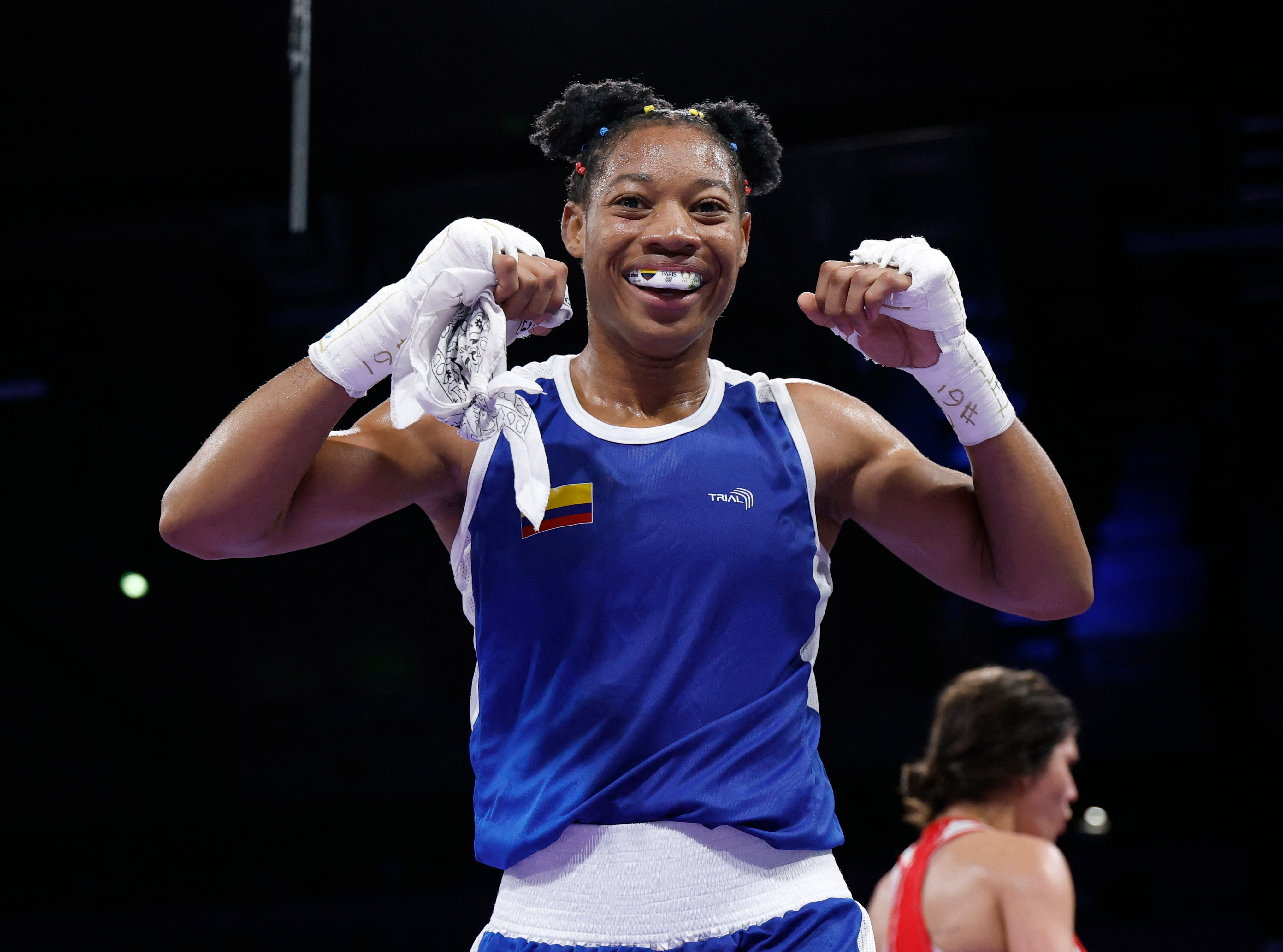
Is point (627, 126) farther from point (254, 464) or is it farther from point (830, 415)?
point (254, 464)

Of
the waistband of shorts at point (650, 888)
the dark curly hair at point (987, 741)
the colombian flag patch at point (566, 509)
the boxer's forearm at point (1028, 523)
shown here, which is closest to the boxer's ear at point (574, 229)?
the colombian flag patch at point (566, 509)

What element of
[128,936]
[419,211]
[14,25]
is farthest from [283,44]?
[128,936]

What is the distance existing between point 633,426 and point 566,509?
160 millimetres

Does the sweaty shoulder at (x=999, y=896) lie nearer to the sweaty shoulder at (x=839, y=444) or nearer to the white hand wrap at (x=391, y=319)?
the sweaty shoulder at (x=839, y=444)

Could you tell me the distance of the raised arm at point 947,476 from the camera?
4.41 ft

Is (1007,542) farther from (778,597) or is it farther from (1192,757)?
(1192,757)

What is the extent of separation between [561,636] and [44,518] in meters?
4.13

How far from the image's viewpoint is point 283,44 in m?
2.88

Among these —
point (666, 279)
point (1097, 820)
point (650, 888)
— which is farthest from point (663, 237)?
point (1097, 820)

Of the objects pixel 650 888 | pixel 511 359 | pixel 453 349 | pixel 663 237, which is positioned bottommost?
pixel 511 359

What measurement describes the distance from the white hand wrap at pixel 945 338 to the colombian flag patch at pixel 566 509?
331 millimetres

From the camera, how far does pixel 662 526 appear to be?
4.34 ft

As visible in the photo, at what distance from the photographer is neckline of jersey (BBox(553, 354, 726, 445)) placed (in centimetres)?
141

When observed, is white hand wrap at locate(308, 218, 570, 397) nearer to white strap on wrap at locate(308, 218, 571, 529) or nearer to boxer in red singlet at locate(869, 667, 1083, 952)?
white strap on wrap at locate(308, 218, 571, 529)
